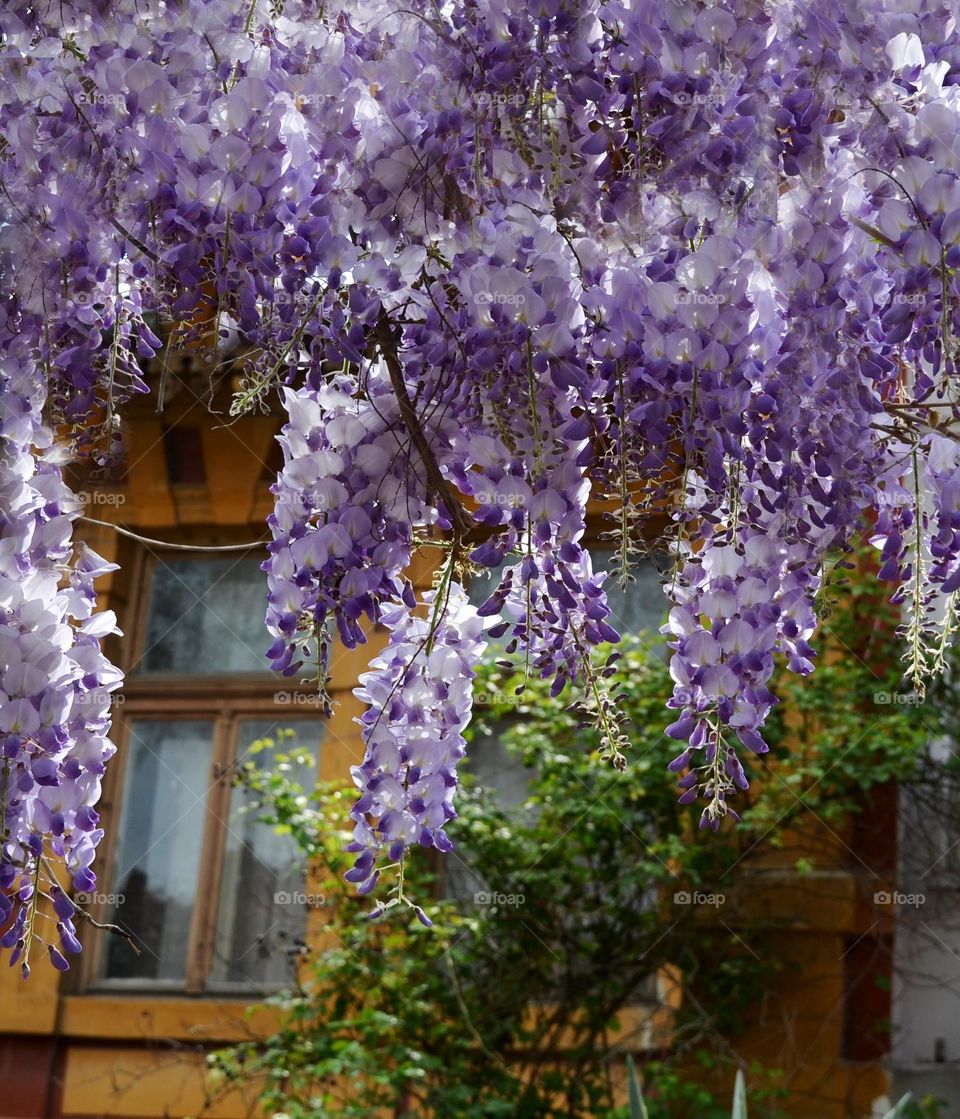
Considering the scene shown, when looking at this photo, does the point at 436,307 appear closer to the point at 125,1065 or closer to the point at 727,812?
the point at 727,812

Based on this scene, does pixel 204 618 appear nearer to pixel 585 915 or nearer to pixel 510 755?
pixel 510 755

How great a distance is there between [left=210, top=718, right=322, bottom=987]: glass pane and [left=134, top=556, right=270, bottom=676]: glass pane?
0.28 metres

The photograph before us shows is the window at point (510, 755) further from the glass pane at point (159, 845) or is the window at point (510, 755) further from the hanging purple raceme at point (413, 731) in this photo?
the hanging purple raceme at point (413, 731)

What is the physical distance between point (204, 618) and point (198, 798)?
60 cm

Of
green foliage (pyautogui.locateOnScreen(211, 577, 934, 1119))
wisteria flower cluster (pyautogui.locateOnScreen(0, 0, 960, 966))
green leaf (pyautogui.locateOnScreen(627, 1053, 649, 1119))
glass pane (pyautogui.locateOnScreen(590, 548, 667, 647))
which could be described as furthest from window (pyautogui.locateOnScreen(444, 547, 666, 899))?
wisteria flower cluster (pyautogui.locateOnScreen(0, 0, 960, 966))

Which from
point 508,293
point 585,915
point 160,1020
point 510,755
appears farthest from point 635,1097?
point 160,1020

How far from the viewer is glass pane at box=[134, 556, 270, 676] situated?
479 centimetres

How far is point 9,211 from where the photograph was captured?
122 cm

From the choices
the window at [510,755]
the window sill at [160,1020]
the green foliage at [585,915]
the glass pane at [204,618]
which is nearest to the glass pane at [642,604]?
the window at [510,755]

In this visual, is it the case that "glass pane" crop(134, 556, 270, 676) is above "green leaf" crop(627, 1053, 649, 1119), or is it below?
above

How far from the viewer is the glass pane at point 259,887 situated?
→ 4438mm

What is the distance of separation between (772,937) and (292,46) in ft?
11.4

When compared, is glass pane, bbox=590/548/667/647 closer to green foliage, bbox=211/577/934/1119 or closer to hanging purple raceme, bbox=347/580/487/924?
green foliage, bbox=211/577/934/1119

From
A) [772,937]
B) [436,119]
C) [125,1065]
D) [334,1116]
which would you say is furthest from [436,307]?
[125,1065]
